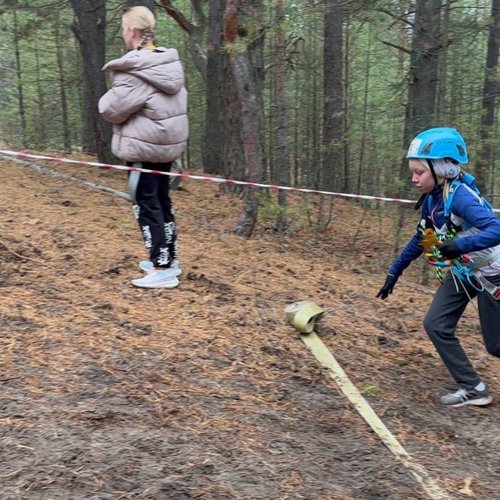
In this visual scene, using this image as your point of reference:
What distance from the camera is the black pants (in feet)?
16.5

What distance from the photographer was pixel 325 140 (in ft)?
35.9

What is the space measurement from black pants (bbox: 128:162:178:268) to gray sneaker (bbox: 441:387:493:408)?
248cm

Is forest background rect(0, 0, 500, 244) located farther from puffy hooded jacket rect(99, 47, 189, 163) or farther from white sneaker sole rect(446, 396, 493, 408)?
white sneaker sole rect(446, 396, 493, 408)

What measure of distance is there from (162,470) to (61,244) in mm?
3834

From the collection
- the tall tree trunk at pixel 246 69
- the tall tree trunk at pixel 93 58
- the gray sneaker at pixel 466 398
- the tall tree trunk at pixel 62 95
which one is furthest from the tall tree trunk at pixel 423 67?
the tall tree trunk at pixel 62 95

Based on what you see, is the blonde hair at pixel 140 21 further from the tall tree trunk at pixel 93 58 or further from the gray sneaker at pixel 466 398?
the tall tree trunk at pixel 93 58

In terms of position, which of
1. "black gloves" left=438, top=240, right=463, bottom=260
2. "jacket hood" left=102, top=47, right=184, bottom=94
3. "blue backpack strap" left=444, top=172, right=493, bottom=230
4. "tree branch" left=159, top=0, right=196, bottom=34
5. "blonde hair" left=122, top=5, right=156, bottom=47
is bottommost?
"black gloves" left=438, top=240, right=463, bottom=260

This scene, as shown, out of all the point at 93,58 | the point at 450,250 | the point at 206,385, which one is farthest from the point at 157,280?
the point at 93,58

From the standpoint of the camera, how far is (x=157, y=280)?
5320 mm

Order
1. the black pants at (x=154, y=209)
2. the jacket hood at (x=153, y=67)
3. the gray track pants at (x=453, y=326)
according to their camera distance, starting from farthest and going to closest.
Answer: the black pants at (x=154, y=209) → the jacket hood at (x=153, y=67) → the gray track pants at (x=453, y=326)

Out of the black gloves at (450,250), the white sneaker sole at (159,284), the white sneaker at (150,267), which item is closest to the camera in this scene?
the black gloves at (450,250)

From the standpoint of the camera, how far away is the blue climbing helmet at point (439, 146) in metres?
3.92

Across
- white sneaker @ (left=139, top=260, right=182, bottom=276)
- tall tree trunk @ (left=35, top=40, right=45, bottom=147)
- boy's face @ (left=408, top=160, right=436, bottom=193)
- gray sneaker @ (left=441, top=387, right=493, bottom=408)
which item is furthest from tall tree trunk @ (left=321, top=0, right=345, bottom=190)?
tall tree trunk @ (left=35, top=40, right=45, bottom=147)

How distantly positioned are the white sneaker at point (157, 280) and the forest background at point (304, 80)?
3.06 m
